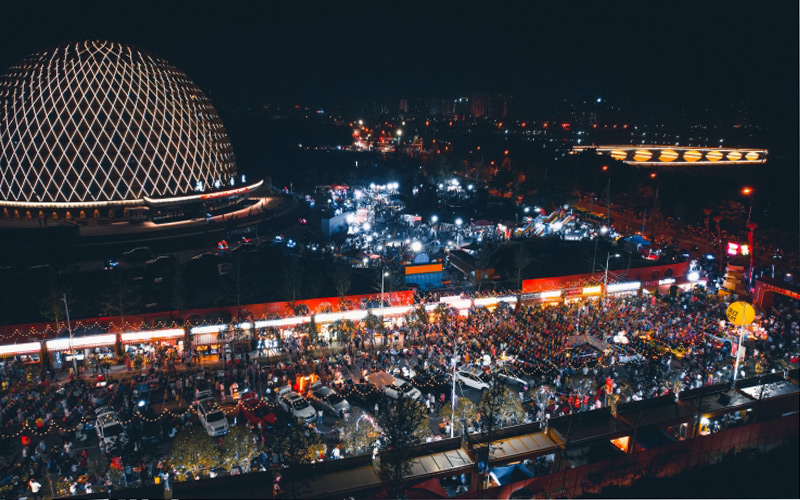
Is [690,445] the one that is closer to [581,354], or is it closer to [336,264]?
[581,354]

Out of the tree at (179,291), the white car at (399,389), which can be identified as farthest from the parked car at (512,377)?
the tree at (179,291)

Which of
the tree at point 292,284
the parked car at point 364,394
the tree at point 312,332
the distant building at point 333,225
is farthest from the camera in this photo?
the distant building at point 333,225

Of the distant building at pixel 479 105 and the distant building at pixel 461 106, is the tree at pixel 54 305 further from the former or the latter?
the distant building at pixel 461 106

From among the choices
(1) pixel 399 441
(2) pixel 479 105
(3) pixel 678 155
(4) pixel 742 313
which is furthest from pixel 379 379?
(2) pixel 479 105

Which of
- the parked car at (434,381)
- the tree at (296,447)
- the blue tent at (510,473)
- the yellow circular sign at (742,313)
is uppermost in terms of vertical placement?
the yellow circular sign at (742,313)

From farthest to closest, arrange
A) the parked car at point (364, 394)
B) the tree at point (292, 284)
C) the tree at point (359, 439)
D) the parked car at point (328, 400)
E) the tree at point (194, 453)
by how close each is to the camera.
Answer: the tree at point (292, 284) → the parked car at point (364, 394) → the parked car at point (328, 400) → the tree at point (359, 439) → the tree at point (194, 453)

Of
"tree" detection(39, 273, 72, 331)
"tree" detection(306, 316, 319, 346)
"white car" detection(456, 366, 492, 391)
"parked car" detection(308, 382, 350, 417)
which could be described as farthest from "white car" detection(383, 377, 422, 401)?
"tree" detection(39, 273, 72, 331)

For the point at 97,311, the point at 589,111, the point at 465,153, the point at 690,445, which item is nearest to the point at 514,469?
the point at 690,445

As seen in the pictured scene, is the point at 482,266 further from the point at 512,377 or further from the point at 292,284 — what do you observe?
the point at 292,284
